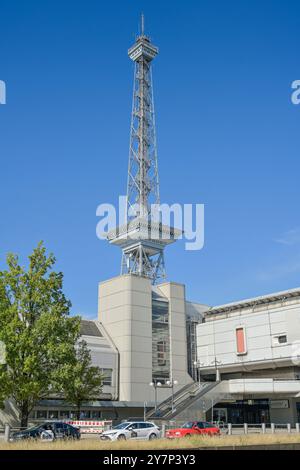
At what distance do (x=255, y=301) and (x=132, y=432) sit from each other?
45.1 m

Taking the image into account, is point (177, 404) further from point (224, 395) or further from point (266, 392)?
point (266, 392)

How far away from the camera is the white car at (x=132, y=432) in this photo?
112 feet

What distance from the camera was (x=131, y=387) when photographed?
211ft

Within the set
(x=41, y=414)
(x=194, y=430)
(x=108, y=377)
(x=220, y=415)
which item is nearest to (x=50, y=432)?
(x=194, y=430)

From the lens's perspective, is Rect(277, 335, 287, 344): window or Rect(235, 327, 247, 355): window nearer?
Rect(277, 335, 287, 344): window

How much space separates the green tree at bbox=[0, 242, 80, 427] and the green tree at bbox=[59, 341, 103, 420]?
2.44 feet

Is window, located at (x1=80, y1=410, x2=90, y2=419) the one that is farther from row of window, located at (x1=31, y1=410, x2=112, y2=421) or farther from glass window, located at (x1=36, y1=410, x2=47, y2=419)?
glass window, located at (x1=36, y1=410, x2=47, y2=419)

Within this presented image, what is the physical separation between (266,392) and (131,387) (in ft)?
53.3

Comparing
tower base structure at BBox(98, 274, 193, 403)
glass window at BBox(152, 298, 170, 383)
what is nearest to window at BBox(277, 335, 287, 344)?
tower base structure at BBox(98, 274, 193, 403)

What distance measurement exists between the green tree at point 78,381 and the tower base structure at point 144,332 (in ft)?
40.6

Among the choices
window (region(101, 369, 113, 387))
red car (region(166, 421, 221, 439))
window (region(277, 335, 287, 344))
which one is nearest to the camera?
red car (region(166, 421, 221, 439))

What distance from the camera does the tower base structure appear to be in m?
65.6

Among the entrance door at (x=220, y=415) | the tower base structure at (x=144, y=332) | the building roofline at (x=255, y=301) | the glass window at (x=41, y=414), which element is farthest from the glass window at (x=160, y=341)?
the glass window at (x=41, y=414)
